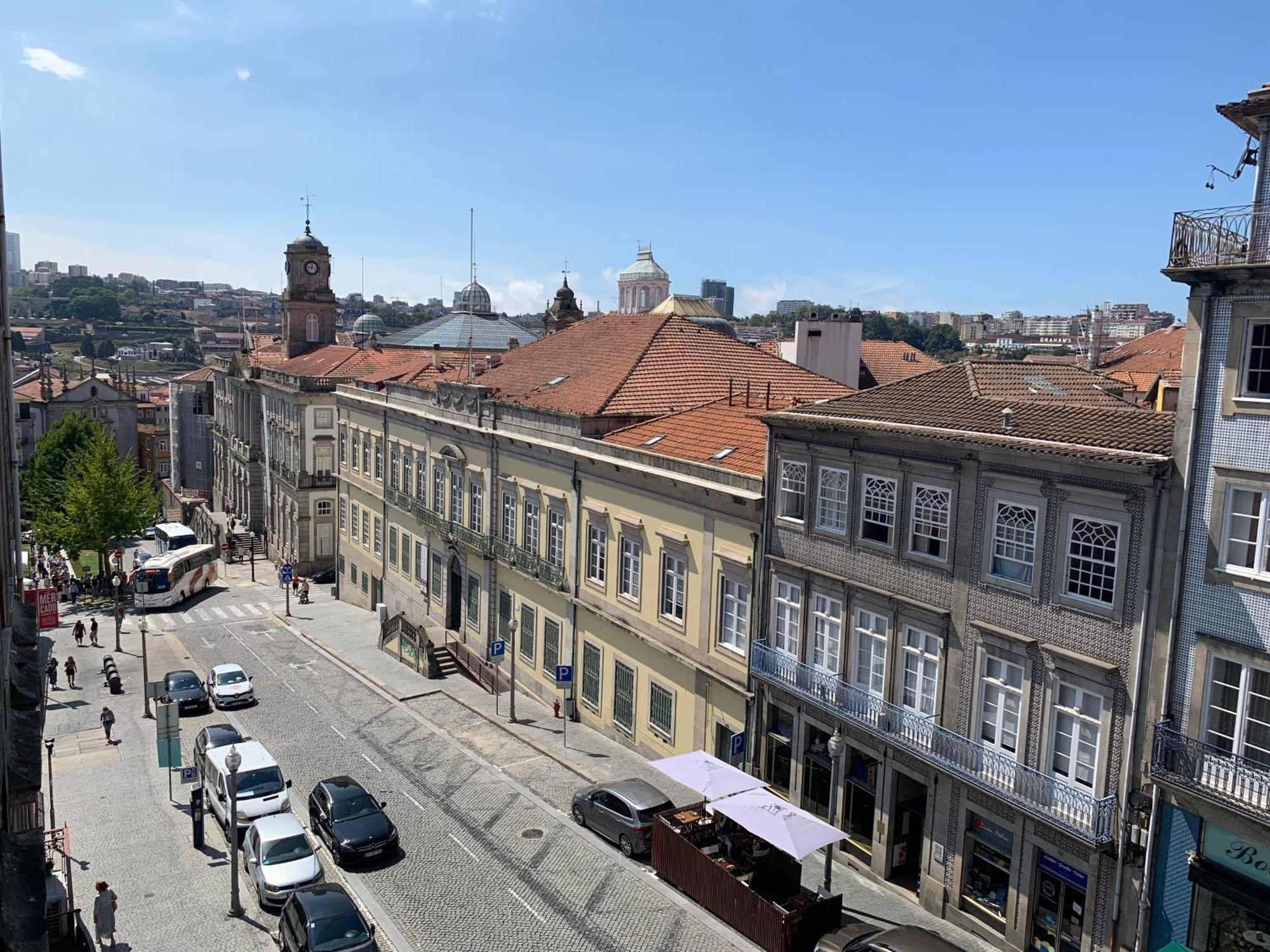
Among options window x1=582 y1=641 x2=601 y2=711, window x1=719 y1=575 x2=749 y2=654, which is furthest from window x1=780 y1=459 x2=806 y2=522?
window x1=582 y1=641 x2=601 y2=711

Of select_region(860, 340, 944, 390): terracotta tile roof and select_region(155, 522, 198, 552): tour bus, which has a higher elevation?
select_region(860, 340, 944, 390): terracotta tile roof

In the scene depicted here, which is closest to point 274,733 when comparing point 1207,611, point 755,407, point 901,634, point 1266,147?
point 755,407

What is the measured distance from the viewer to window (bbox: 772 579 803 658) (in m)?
25.5

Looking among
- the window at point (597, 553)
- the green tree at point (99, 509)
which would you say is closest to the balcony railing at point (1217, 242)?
the window at point (597, 553)

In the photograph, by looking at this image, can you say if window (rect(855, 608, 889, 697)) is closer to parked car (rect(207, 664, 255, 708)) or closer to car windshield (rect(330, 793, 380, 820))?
car windshield (rect(330, 793, 380, 820))

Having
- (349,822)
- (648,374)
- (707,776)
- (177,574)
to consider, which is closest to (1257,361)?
(707,776)

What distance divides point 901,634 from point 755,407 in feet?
41.1

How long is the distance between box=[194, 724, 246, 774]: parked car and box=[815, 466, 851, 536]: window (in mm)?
18721

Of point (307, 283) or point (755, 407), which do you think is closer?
point (755, 407)

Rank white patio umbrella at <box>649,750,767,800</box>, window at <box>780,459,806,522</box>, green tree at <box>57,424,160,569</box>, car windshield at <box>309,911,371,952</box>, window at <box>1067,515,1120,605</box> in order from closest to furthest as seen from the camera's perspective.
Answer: window at <box>1067,515,1120,605</box> < car windshield at <box>309,911,371,952</box> < white patio umbrella at <box>649,750,767,800</box> < window at <box>780,459,806,522</box> < green tree at <box>57,424,160,569</box>

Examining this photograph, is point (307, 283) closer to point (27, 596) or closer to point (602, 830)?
point (27, 596)

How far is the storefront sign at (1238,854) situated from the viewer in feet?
53.8

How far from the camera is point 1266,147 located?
17078 millimetres

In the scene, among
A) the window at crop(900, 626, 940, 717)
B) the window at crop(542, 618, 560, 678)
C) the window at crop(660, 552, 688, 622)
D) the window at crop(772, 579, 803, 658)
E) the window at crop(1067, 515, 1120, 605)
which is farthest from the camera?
the window at crop(542, 618, 560, 678)
